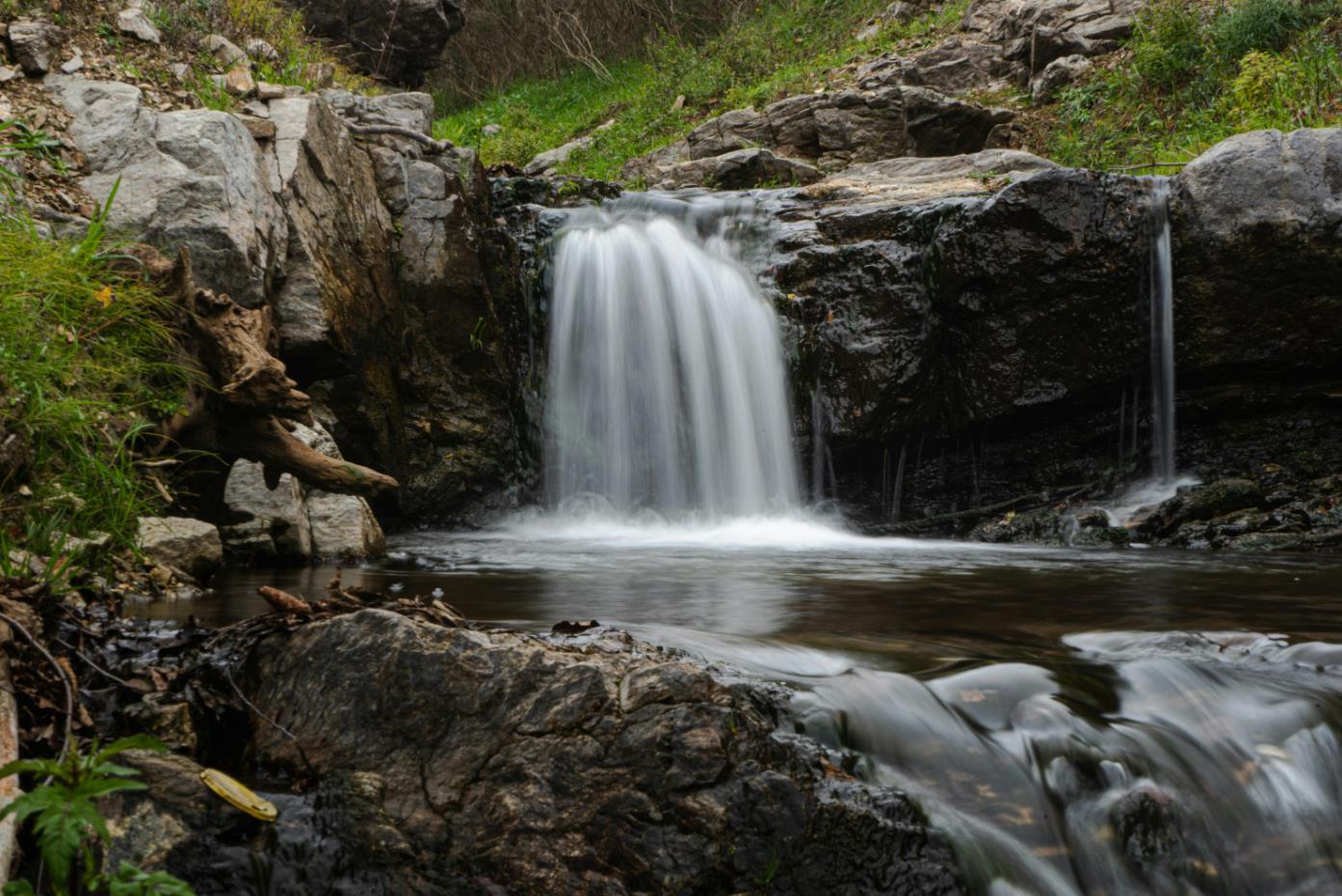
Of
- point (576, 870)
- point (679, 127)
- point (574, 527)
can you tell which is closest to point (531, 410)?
point (574, 527)

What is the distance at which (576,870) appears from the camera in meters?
1.99

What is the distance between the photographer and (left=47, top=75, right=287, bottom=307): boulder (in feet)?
19.7

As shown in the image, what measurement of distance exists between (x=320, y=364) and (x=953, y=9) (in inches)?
542

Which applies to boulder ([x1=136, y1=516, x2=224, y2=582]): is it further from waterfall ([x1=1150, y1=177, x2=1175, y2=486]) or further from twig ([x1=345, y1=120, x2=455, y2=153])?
waterfall ([x1=1150, y1=177, x2=1175, y2=486])

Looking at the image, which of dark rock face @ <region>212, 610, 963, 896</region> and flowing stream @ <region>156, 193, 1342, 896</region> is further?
flowing stream @ <region>156, 193, 1342, 896</region>

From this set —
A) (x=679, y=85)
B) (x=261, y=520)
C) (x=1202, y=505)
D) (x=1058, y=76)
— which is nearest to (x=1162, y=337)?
(x=1202, y=505)

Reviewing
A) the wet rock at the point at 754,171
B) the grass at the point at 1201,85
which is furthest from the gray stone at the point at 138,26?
the grass at the point at 1201,85

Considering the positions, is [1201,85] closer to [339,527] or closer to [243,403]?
[339,527]

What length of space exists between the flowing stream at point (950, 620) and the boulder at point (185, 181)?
2.06 meters

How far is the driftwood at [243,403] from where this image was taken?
14.2 feet

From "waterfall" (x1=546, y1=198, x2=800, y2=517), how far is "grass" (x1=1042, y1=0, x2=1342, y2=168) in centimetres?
530

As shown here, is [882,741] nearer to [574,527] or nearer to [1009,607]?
[1009,607]

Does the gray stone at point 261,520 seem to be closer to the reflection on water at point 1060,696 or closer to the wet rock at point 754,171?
the reflection on water at point 1060,696

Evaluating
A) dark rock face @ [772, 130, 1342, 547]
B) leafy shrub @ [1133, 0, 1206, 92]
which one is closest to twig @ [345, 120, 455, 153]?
dark rock face @ [772, 130, 1342, 547]
